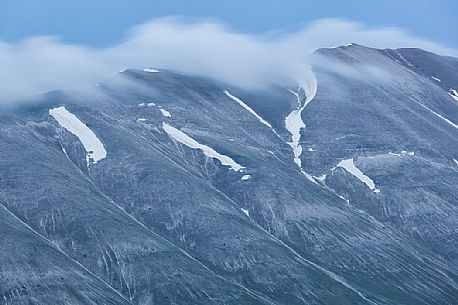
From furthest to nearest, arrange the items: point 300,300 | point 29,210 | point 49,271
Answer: point 29,210
point 300,300
point 49,271

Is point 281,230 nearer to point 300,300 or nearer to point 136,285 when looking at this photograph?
point 300,300

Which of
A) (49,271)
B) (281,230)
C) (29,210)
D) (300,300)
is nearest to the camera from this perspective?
(49,271)

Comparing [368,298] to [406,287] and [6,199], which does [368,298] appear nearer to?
[406,287]

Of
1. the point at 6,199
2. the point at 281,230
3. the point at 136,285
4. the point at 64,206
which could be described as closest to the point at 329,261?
the point at 281,230

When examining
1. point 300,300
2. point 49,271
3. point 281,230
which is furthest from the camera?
point 281,230

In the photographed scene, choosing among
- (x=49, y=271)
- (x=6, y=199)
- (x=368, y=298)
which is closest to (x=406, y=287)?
(x=368, y=298)

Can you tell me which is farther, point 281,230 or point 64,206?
point 281,230

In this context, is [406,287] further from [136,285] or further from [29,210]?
[29,210]

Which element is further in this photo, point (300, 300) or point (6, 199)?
point (6, 199)

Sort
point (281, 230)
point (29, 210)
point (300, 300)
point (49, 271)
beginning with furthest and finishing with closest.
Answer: point (281, 230) → point (29, 210) → point (300, 300) → point (49, 271)
